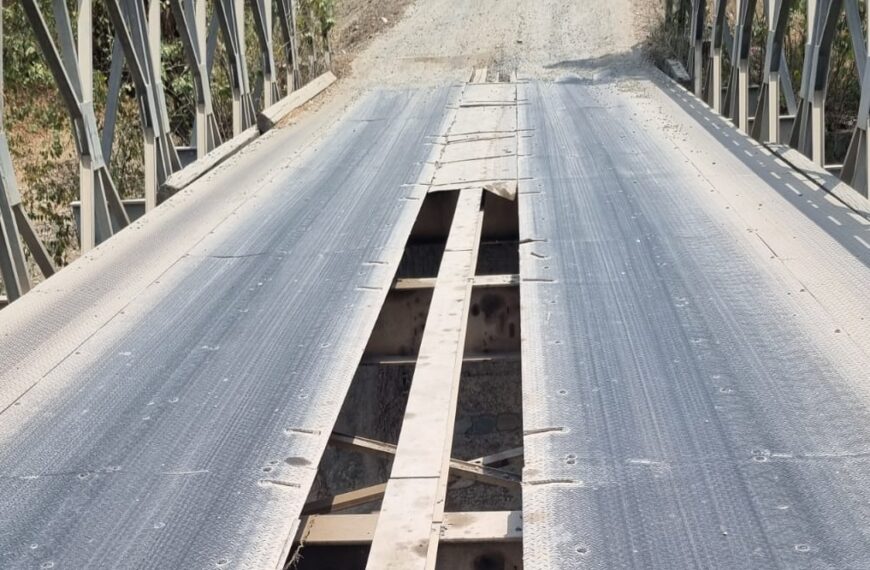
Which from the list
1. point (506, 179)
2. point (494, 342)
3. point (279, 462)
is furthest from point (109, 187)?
point (279, 462)

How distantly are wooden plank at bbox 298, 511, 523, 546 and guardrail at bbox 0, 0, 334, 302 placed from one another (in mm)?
3161

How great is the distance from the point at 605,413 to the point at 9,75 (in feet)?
42.1

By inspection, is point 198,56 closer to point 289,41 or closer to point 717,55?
point 289,41

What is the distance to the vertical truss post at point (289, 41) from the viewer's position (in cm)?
1268

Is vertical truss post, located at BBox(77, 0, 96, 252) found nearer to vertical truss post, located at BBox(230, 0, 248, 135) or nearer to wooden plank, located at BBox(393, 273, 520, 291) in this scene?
wooden plank, located at BBox(393, 273, 520, 291)

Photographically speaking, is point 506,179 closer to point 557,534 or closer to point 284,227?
point 284,227

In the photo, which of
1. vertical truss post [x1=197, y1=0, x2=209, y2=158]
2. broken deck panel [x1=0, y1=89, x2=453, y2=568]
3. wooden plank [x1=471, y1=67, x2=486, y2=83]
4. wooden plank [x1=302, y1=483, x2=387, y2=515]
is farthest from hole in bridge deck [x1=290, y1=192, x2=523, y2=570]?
wooden plank [x1=471, y1=67, x2=486, y2=83]

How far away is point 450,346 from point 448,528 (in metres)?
1.23

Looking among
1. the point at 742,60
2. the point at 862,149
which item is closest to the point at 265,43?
the point at 742,60

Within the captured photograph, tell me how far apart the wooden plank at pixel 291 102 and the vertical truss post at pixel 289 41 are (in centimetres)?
22

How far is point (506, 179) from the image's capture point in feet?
22.2

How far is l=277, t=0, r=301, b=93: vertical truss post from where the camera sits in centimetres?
1268

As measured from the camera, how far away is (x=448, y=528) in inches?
112

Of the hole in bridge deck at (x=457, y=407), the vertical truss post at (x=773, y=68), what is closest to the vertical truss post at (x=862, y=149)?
the vertical truss post at (x=773, y=68)
